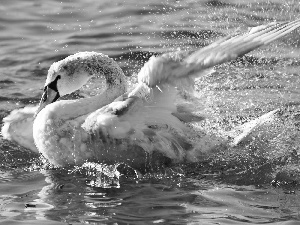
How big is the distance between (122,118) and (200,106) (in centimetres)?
81

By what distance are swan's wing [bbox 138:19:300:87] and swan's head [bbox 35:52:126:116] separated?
85cm

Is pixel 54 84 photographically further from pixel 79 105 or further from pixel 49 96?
pixel 79 105

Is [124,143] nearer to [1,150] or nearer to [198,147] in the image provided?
[198,147]

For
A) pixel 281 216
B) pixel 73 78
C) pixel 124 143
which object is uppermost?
pixel 73 78

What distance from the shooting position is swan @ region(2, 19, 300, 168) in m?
6.93

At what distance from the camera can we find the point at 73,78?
787 centimetres

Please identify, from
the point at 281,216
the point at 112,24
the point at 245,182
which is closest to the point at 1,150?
the point at 245,182

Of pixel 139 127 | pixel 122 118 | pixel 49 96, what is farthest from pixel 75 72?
pixel 139 127

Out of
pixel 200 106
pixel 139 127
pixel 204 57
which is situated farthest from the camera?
pixel 200 106

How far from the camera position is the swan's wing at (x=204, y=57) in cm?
670

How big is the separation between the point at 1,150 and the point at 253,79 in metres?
3.66

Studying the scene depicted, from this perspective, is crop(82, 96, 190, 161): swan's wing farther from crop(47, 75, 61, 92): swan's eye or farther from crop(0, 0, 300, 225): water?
crop(47, 75, 61, 92): swan's eye

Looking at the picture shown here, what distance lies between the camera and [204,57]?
→ 6754mm

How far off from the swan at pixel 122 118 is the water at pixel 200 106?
0.17 meters
